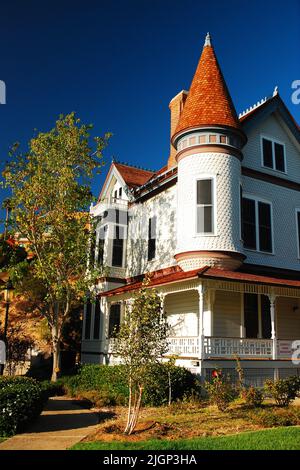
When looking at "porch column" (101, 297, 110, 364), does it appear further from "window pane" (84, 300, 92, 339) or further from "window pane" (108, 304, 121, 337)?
"window pane" (84, 300, 92, 339)

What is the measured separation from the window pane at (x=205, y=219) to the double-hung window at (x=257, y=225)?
2419 millimetres

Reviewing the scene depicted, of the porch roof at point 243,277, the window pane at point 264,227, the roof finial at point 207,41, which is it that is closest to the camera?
the porch roof at point 243,277

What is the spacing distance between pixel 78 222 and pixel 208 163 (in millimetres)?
6197

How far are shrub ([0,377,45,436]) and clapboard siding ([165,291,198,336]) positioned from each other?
814 centimetres

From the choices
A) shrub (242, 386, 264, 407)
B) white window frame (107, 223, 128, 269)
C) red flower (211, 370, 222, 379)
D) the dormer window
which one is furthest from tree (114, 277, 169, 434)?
white window frame (107, 223, 128, 269)

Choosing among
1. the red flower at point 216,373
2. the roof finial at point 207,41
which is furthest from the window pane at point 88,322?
the roof finial at point 207,41

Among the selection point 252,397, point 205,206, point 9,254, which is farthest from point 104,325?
point 252,397

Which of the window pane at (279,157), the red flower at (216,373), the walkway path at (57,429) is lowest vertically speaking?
the walkway path at (57,429)

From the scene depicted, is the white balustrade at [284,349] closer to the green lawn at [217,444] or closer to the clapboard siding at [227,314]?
the clapboard siding at [227,314]

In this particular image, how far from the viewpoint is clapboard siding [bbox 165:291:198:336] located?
18370mm

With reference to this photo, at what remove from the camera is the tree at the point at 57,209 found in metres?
19.5

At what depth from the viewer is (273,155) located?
71.1 feet
